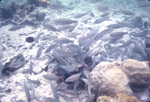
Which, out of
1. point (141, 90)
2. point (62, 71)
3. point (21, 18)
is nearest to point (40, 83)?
point (62, 71)

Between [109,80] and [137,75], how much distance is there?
2.91 feet

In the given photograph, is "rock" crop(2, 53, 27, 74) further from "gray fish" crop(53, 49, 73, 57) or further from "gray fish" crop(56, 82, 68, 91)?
"gray fish" crop(56, 82, 68, 91)

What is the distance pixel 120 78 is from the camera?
3.21 meters

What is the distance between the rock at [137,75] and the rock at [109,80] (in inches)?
7.0

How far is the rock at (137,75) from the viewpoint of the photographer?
3289mm

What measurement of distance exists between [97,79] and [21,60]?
395 centimetres

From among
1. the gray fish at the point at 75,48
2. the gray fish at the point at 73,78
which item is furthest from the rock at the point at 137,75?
the gray fish at the point at 75,48

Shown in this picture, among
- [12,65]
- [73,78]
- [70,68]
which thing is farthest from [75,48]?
[12,65]

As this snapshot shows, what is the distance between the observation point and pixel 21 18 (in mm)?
10016

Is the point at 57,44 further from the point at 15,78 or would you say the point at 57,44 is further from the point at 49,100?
the point at 49,100

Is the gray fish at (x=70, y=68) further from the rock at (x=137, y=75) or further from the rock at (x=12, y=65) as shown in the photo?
the rock at (x=12, y=65)

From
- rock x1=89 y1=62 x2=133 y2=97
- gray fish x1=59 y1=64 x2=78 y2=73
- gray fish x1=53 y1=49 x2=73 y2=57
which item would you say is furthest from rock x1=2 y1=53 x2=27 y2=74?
rock x1=89 y1=62 x2=133 y2=97

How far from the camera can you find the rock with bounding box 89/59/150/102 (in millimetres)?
3041

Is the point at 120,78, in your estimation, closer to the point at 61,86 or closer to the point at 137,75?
the point at 137,75
